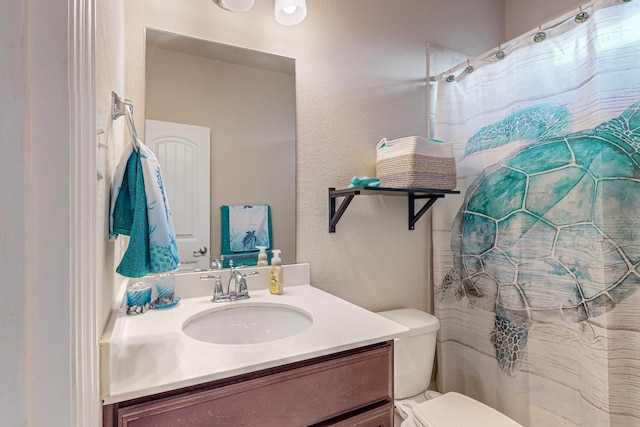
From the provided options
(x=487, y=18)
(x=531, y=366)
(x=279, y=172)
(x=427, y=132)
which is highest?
(x=487, y=18)

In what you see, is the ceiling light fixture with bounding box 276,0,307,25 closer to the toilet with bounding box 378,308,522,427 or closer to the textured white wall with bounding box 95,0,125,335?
the textured white wall with bounding box 95,0,125,335

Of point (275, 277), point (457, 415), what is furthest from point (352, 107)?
point (457, 415)

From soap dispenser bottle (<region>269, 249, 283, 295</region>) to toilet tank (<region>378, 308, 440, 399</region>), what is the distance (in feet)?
1.91

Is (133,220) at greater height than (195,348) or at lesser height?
greater

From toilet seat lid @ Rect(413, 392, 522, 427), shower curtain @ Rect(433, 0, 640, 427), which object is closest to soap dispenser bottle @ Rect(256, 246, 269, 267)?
toilet seat lid @ Rect(413, 392, 522, 427)

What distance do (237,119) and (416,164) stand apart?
80 centimetres

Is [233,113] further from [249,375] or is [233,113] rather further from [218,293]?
[249,375]

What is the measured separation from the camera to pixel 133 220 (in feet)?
2.44

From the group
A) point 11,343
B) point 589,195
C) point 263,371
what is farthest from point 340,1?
point 11,343

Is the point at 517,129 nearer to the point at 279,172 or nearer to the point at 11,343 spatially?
the point at 279,172

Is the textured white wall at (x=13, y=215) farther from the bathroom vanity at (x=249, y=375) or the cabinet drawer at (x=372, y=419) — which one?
the cabinet drawer at (x=372, y=419)

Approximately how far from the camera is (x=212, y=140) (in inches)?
49.5

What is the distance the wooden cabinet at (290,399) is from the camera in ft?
2.06

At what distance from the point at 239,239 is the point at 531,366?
4.50 feet
